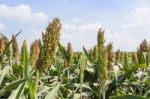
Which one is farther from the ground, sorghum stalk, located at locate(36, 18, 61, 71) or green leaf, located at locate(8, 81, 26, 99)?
sorghum stalk, located at locate(36, 18, 61, 71)

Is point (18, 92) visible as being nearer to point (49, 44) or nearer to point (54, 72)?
point (49, 44)

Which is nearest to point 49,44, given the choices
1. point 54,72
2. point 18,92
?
point 18,92

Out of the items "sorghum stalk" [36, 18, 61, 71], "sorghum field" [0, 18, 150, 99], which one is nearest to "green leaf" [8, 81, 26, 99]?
"sorghum field" [0, 18, 150, 99]

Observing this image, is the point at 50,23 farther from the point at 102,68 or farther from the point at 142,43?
the point at 142,43

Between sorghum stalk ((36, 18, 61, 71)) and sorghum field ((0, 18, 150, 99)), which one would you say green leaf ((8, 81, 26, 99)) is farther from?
sorghum stalk ((36, 18, 61, 71))

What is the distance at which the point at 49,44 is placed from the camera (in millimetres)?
2154

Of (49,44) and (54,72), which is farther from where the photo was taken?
(54,72)

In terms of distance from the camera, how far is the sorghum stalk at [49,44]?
7.09ft

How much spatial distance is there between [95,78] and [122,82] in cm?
64

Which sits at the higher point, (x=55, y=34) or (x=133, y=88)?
(x=55, y=34)

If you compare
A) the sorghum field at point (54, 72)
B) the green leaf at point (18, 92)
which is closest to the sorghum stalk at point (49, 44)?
the sorghum field at point (54, 72)

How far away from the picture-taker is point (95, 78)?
5145 millimetres

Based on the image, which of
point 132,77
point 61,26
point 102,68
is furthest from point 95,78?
point 61,26

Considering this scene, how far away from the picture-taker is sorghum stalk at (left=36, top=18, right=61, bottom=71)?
2160mm
